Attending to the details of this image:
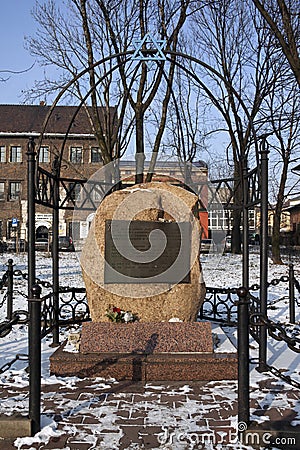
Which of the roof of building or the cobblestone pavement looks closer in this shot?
the cobblestone pavement

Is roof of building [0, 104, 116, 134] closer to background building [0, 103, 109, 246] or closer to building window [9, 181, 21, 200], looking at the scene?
background building [0, 103, 109, 246]

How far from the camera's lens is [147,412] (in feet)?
14.9

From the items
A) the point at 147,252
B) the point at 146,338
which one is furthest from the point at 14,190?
the point at 146,338

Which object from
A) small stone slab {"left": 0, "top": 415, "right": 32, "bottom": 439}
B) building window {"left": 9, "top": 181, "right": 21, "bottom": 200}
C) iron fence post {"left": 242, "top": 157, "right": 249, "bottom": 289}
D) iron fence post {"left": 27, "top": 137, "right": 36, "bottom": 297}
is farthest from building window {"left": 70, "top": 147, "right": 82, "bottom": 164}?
small stone slab {"left": 0, "top": 415, "right": 32, "bottom": 439}

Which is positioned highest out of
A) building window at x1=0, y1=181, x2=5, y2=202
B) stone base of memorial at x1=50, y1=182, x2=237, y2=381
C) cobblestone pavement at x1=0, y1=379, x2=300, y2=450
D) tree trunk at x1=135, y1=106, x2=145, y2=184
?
building window at x1=0, y1=181, x2=5, y2=202

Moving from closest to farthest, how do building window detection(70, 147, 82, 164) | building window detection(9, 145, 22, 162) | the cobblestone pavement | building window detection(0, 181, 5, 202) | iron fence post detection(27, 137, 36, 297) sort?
the cobblestone pavement → iron fence post detection(27, 137, 36, 297) → building window detection(70, 147, 82, 164) → building window detection(9, 145, 22, 162) → building window detection(0, 181, 5, 202)

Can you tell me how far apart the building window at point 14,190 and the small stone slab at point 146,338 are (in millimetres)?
41042

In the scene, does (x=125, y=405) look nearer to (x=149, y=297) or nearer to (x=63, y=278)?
(x=149, y=297)

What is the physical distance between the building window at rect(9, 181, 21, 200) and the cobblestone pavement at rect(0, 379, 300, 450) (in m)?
41.6

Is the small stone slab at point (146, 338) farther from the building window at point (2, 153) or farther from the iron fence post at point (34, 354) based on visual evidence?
the building window at point (2, 153)

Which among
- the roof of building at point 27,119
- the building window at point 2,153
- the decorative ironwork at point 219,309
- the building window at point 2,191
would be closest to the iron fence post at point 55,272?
the decorative ironwork at point 219,309

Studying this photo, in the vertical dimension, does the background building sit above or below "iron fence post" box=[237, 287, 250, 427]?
above

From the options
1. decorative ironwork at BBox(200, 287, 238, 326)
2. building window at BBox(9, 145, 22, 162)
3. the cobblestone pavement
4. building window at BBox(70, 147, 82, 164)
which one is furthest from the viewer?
building window at BBox(9, 145, 22, 162)

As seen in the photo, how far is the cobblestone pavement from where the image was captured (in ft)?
12.9
